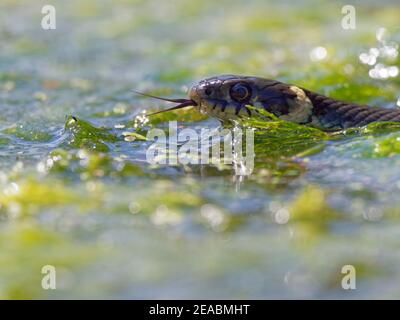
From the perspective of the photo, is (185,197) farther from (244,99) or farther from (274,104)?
(274,104)

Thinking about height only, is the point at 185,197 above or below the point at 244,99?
below

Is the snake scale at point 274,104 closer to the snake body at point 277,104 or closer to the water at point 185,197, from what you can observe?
the snake body at point 277,104

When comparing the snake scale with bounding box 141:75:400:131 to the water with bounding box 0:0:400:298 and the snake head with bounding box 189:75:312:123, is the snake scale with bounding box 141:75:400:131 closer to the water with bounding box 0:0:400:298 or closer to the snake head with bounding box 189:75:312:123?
the snake head with bounding box 189:75:312:123

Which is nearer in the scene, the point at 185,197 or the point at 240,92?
the point at 185,197

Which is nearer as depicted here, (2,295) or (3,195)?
(2,295)

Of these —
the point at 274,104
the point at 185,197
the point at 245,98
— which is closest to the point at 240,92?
the point at 245,98
